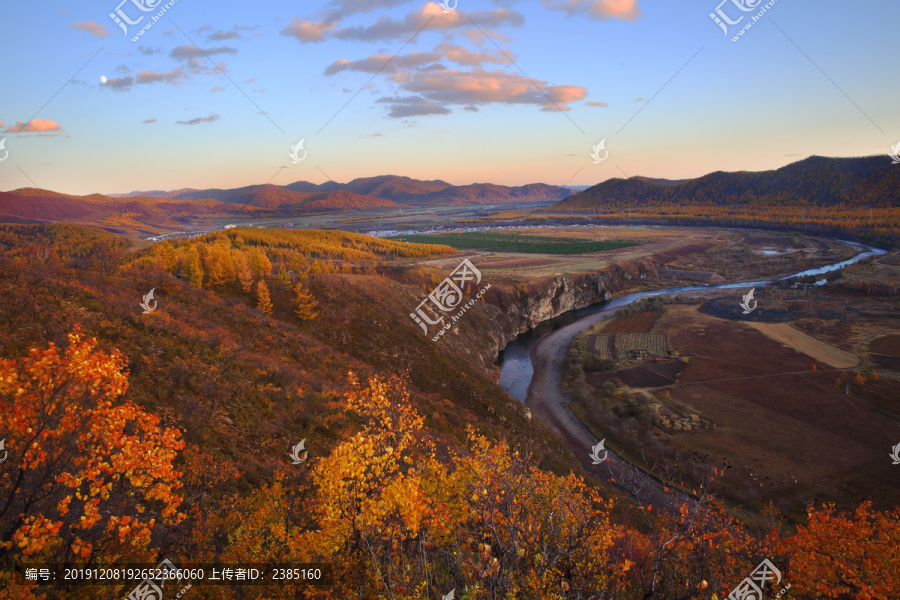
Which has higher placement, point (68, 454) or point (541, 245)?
point (541, 245)

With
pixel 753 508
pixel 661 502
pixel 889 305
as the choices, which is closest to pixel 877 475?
pixel 753 508

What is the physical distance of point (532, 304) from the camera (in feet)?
308

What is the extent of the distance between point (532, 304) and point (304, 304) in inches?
2186

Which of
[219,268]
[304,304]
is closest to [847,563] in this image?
[304,304]

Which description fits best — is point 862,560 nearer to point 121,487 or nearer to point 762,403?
point 121,487

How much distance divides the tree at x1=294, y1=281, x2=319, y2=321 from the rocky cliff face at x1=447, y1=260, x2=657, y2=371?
70.2 feet

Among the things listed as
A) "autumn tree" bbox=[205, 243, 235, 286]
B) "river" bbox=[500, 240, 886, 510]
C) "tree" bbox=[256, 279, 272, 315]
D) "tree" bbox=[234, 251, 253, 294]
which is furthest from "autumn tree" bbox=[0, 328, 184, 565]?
"autumn tree" bbox=[205, 243, 235, 286]

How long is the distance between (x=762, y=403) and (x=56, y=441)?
2382 inches

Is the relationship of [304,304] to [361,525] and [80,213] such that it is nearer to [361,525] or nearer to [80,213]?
[361,525]

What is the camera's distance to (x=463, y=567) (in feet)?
32.7

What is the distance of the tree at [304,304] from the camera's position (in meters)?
50.5

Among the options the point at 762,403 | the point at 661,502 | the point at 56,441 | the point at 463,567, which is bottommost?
the point at 661,502

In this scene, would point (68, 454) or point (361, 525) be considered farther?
point (361, 525)

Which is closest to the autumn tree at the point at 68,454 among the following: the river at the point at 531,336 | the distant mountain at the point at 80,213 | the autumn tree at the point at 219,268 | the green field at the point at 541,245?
the autumn tree at the point at 219,268
